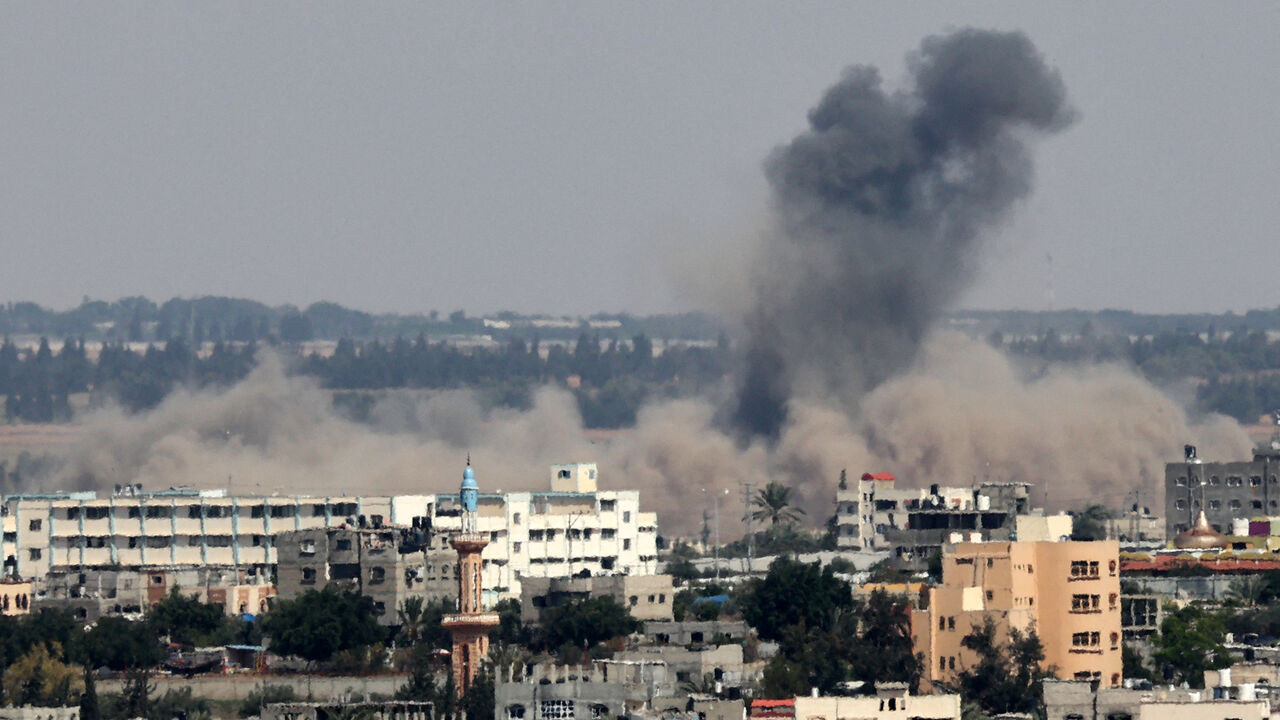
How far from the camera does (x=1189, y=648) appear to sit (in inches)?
2943

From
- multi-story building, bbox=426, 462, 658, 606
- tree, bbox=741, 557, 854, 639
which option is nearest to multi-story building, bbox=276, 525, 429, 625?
multi-story building, bbox=426, 462, 658, 606

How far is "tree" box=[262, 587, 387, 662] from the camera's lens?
8119 centimetres

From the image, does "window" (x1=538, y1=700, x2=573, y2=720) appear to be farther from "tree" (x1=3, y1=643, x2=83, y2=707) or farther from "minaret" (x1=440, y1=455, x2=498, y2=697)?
"tree" (x1=3, y1=643, x2=83, y2=707)

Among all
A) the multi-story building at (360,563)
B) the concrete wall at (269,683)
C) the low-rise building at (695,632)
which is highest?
the multi-story building at (360,563)

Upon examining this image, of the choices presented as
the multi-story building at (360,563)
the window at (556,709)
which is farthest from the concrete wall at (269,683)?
the multi-story building at (360,563)

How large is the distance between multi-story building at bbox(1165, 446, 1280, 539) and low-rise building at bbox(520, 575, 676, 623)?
37.6 meters

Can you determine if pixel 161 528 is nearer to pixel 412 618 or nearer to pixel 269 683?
pixel 412 618

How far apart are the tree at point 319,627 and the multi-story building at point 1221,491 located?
4741 centimetres

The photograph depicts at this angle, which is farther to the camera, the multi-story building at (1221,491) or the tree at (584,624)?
the multi-story building at (1221,491)

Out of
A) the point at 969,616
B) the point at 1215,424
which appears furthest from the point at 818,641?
the point at 1215,424

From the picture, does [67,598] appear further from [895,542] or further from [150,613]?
[895,542]

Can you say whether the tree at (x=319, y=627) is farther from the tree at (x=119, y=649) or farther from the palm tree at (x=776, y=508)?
the palm tree at (x=776, y=508)

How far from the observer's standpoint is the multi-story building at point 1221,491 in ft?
409

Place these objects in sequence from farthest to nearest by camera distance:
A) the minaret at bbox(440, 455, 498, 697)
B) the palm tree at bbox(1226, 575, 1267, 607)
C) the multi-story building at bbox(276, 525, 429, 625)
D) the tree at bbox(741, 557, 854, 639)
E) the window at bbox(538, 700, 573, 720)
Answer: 1. the multi-story building at bbox(276, 525, 429, 625)
2. the palm tree at bbox(1226, 575, 1267, 607)
3. the tree at bbox(741, 557, 854, 639)
4. the minaret at bbox(440, 455, 498, 697)
5. the window at bbox(538, 700, 573, 720)
